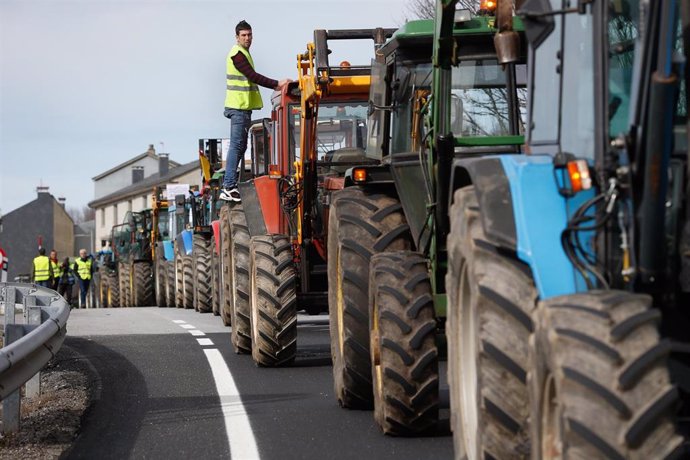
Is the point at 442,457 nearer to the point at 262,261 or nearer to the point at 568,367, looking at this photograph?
the point at 568,367

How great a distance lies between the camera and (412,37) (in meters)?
9.80

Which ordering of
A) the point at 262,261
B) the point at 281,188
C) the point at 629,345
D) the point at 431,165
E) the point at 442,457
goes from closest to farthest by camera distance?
the point at 629,345, the point at 442,457, the point at 431,165, the point at 262,261, the point at 281,188

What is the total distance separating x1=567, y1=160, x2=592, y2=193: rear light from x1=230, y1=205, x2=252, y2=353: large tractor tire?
32.7 feet

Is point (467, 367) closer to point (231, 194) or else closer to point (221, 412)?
point (221, 412)

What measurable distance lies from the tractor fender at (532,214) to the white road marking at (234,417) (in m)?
3.03

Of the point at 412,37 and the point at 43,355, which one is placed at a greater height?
the point at 412,37

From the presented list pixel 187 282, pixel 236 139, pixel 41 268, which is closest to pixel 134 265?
pixel 41 268

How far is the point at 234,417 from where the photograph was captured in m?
10.2

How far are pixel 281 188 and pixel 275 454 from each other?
7.36 m

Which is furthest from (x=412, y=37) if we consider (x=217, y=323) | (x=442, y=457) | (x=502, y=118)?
(x=217, y=323)

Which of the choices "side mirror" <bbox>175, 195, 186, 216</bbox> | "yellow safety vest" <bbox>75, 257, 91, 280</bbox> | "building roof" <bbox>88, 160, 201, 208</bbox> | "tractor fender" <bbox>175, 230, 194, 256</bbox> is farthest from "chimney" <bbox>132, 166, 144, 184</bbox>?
"tractor fender" <bbox>175, 230, 194, 256</bbox>

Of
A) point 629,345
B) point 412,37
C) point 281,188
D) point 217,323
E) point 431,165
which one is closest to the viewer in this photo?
point 629,345

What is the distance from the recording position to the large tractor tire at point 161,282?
122ft

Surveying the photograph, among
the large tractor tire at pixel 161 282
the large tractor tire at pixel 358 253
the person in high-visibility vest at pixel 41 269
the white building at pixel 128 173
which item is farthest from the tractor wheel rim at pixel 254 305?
the white building at pixel 128 173
